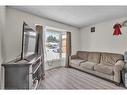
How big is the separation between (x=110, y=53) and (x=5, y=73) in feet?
11.6

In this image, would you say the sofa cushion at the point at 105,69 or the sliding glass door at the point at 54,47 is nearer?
the sofa cushion at the point at 105,69

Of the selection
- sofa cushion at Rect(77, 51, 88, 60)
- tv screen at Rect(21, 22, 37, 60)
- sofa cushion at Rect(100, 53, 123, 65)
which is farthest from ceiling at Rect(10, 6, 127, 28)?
sofa cushion at Rect(77, 51, 88, 60)

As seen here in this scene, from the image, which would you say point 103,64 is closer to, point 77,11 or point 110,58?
point 110,58

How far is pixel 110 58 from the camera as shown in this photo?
3877mm

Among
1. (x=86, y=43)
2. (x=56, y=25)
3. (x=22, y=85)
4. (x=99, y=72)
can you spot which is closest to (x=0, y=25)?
(x=22, y=85)

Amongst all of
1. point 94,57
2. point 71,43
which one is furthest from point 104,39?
point 71,43

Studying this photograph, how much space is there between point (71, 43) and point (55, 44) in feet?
2.86

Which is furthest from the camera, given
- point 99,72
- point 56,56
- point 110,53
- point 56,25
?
point 56,56

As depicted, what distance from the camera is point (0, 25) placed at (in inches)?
79.8

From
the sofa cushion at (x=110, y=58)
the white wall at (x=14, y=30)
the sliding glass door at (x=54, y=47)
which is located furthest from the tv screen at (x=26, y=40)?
the sofa cushion at (x=110, y=58)

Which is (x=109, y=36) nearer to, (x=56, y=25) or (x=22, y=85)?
(x=56, y=25)

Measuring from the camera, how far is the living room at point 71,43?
110 inches

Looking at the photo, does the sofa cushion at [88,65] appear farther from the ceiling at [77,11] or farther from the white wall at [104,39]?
the ceiling at [77,11]

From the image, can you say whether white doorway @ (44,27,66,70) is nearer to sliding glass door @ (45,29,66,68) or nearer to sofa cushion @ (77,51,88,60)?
sliding glass door @ (45,29,66,68)
